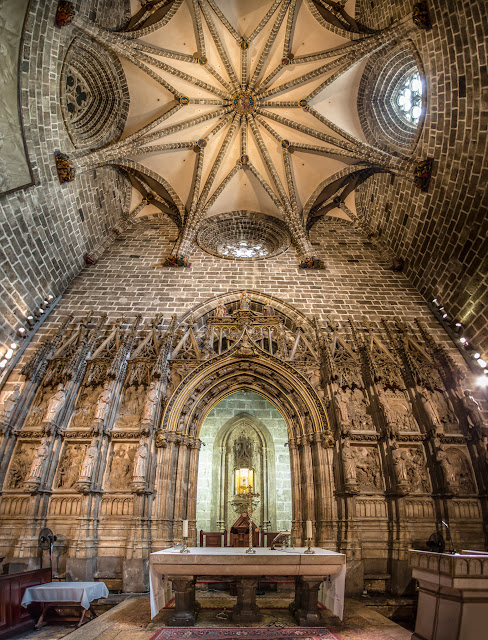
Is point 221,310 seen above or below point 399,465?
above

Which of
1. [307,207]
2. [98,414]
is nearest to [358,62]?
[307,207]

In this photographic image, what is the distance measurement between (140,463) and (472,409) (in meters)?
8.01

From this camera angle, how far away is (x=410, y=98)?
13234 millimetres

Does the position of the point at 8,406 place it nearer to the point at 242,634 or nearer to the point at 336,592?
the point at 242,634

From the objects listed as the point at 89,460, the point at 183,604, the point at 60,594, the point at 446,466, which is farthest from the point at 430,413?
the point at 60,594

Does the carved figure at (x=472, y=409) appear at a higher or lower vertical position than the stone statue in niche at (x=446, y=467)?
higher

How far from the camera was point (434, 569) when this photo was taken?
4594 mm

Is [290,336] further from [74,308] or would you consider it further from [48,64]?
[48,64]

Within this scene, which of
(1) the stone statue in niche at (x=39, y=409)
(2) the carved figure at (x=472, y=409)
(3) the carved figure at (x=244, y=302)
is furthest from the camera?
(3) the carved figure at (x=244, y=302)

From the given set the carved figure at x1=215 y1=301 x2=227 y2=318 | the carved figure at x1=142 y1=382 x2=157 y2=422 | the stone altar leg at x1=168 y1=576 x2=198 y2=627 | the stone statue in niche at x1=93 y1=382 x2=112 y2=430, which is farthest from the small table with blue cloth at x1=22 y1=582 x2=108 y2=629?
the carved figure at x1=215 y1=301 x2=227 y2=318

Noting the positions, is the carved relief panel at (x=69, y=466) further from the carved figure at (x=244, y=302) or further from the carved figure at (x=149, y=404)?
the carved figure at (x=244, y=302)

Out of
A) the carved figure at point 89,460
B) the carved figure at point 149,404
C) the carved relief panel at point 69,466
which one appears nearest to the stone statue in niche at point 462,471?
the carved figure at point 149,404

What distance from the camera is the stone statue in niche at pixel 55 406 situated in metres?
8.55

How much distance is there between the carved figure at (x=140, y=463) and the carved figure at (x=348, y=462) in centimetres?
453
